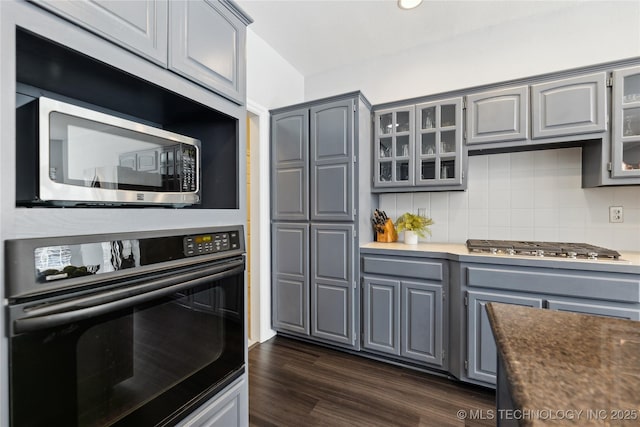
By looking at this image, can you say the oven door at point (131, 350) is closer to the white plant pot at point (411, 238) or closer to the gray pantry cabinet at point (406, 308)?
the gray pantry cabinet at point (406, 308)

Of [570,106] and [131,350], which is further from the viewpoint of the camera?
[570,106]

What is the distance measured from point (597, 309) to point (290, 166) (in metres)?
2.31

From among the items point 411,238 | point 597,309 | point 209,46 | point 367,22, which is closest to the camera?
point 209,46

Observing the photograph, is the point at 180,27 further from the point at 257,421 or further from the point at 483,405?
the point at 483,405

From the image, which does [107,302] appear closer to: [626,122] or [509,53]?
[626,122]

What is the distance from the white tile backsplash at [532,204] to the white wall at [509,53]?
733mm

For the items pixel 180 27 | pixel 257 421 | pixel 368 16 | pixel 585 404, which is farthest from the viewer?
pixel 368 16

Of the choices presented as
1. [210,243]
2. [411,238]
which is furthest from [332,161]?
[210,243]

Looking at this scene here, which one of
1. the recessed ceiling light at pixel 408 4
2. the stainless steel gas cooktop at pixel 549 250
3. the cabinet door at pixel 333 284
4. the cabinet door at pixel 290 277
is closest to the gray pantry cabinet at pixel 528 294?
the stainless steel gas cooktop at pixel 549 250

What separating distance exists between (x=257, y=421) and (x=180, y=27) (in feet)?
6.45

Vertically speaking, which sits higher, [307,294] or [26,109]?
[26,109]

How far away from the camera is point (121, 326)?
0.80 metres

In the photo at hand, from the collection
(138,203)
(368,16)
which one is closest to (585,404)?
(138,203)

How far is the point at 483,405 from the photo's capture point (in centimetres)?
180
